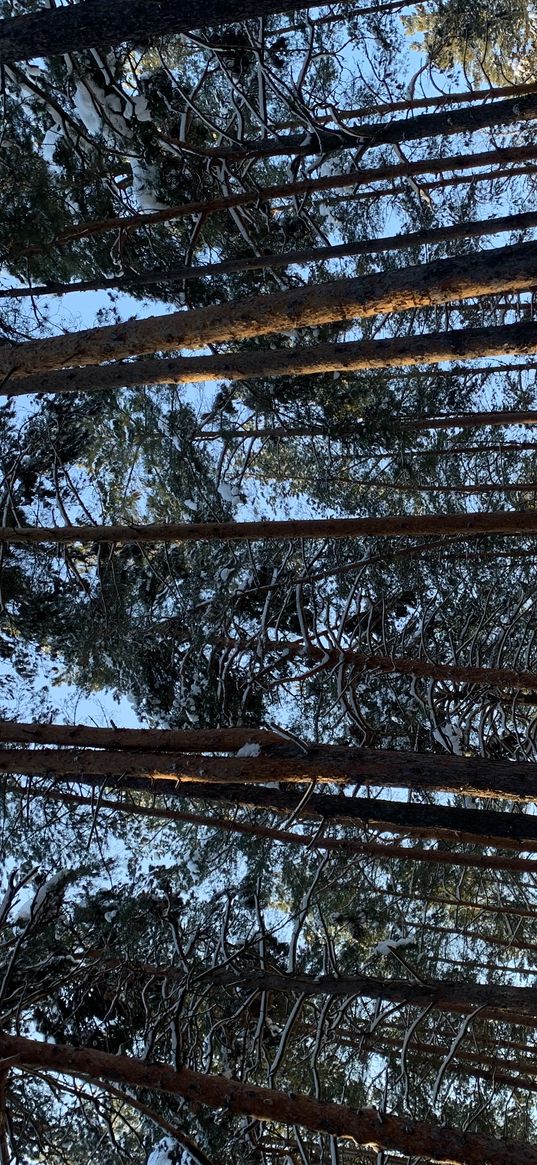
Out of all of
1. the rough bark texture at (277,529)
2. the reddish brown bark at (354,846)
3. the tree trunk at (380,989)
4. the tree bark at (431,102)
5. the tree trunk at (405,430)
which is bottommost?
the tree trunk at (380,989)

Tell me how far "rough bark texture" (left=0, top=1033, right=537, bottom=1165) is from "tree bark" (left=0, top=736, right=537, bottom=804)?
153 cm

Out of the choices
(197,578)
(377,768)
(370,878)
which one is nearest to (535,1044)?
(370,878)

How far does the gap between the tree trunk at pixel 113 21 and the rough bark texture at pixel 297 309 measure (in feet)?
4.23

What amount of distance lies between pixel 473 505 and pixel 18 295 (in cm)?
561

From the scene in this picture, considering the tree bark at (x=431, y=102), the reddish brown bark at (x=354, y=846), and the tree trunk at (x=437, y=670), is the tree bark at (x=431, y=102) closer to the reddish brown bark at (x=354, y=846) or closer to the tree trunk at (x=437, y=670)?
the tree trunk at (x=437, y=670)

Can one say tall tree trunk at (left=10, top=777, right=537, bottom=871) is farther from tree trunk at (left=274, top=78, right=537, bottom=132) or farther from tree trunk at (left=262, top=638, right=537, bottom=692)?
tree trunk at (left=274, top=78, right=537, bottom=132)

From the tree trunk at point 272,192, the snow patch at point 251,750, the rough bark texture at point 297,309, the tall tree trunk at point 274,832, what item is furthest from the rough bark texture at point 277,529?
the tree trunk at point 272,192

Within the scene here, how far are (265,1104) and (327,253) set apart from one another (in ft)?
18.0

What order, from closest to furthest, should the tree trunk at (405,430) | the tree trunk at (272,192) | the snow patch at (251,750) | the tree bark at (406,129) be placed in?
1. the snow patch at (251,750)
2. the tree trunk at (272,192)
3. the tree bark at (406,129)
4. the tree trunk at (405,430)

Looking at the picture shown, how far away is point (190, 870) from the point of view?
7031 millimetres

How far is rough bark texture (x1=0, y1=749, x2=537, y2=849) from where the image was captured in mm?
4520

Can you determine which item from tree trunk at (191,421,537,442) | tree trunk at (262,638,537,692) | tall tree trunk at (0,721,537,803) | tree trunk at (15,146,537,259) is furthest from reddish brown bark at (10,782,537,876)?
tree trunk at (15,146,537,259)

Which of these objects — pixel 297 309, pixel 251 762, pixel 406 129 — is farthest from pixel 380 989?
pixel 406 129

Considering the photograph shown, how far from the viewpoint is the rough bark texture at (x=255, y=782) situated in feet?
14.8
